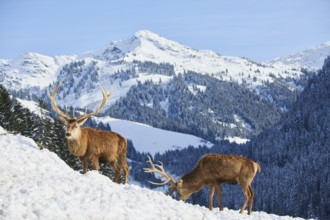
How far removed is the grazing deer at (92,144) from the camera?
19906 mm

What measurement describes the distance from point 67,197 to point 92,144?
23.5 ft

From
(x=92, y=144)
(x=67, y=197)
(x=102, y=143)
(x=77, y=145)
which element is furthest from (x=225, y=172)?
(x=67, y=197)

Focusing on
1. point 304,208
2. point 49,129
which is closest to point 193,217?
point 49,129

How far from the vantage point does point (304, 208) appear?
429 feet

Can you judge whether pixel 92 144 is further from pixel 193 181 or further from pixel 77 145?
pixel 193 181

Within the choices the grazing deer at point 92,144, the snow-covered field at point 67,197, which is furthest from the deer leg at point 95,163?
the snow-covered field at point 67,197

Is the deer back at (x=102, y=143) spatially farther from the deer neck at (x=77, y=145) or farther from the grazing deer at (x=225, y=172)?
the grazing deer at (x=225, y=172)

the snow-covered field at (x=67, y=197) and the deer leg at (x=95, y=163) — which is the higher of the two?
the snow-covered field at (x=67, y=197)

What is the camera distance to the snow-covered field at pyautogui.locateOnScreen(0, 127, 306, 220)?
497 inches

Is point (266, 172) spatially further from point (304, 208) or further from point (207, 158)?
point (207, 158)

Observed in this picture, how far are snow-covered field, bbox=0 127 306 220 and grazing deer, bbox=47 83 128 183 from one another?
1712 millimetres

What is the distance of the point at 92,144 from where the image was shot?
68.2ft

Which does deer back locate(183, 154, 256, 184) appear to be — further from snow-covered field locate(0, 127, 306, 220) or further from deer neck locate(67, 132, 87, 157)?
deer neck locate(67, 132, 87, 157)

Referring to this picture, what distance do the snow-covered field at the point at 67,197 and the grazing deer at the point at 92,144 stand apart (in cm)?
171
